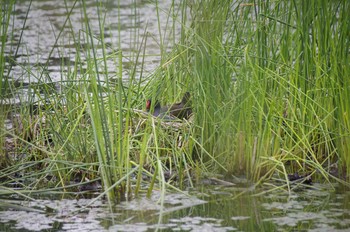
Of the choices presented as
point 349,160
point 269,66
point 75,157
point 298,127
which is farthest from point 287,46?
point 75,157

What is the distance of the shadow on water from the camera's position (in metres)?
4.13

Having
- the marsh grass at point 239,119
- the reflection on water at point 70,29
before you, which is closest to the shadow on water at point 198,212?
the marsh grass at point 239,119

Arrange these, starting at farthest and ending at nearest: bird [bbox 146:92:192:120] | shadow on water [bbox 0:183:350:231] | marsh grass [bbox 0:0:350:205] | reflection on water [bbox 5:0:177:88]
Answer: reflection on water [bbox 5:0:177:88] < bird [bbox 146:92:192:120] < marsh grass [bbox 0:0:350:205] < shadow on water [bbox 0:183:350:231]

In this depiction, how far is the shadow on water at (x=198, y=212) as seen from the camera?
4.13 m

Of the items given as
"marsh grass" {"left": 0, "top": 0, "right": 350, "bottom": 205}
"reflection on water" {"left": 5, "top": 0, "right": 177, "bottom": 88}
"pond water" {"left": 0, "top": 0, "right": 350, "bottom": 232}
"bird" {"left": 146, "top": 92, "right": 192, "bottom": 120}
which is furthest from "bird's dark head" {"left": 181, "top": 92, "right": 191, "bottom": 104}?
"reflection on water" {"left": 5, "top": 0, "right": 177, "bottom": 88}

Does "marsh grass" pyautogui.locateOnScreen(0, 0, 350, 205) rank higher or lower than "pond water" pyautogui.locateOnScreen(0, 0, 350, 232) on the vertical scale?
Result: higher

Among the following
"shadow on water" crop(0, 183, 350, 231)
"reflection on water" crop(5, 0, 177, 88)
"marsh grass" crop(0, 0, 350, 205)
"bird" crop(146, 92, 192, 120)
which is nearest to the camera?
"shadow on water" crop(0, 183, 350, 231)

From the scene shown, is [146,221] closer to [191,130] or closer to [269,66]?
[191,130]

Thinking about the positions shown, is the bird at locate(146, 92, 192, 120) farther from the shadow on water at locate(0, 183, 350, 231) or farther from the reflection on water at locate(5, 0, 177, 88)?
the reflection on water at locate(5, 0, 177, 88)

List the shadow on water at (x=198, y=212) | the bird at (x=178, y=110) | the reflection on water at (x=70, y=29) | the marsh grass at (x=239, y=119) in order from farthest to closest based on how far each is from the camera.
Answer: the reflection on water at (x=70, y=29)
the bird at (x=178, y=110)
the marsh grass at (x=239, y=119)
the shadow on water at (x=198, y=212)

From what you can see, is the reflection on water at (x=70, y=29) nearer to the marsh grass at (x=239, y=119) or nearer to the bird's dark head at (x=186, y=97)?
the bird's dark head at (x=186, y=97)

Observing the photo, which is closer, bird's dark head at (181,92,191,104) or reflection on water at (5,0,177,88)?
bird's dark head at (181,92,191,104)

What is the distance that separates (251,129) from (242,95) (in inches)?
9.5

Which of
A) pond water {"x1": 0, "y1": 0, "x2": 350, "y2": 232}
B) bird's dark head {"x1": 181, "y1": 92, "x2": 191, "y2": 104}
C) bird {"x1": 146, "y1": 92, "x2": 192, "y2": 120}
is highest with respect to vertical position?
bird's dark head {"x1": 181, "y1": 92, "x2": 191, "y2": 104}
